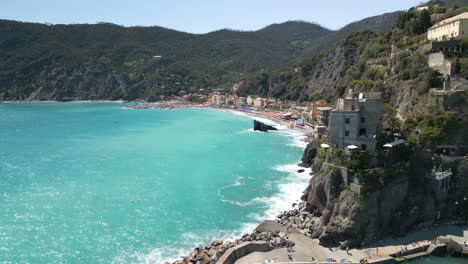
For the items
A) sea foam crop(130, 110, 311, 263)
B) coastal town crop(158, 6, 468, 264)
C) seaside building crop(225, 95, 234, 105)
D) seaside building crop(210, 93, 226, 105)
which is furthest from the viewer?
seaside building crop(210, 93, 226, 105)

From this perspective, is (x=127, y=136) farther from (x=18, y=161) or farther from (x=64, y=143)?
(x=18, y=161)

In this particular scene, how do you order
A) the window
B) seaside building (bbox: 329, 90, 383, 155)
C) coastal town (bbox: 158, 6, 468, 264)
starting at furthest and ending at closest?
the window < seaside building (bbox: 329, 90, 383, 155) < coastal town (bbox: 158, 6, 468, 264)

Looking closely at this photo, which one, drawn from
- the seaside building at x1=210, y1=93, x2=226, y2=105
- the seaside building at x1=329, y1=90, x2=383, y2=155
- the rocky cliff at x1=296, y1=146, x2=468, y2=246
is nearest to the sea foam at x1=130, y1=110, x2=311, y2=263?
the rocky cliff at x1=296, y1=146, x2=468, y2=246

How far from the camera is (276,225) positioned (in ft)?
114

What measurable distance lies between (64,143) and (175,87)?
120 meters

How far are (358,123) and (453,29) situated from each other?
2622cm

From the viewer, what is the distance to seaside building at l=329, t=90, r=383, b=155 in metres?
35.6

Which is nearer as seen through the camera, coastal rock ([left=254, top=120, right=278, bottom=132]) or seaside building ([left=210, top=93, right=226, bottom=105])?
coastal rock ([left=254, top=120, right=278, bottom=132])

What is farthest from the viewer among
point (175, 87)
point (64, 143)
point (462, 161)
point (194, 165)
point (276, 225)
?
point (175, 87)

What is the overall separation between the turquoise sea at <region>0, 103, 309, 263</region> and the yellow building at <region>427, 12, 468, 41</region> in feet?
85.9

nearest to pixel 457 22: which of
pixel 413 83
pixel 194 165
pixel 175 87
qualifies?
pixel 413 83

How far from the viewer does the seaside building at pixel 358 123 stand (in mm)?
35562

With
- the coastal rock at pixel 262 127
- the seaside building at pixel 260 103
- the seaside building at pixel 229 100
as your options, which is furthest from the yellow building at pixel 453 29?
the seaside building at pixel 229 100

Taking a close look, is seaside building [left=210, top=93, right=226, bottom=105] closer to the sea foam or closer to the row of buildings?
the row of buildings
